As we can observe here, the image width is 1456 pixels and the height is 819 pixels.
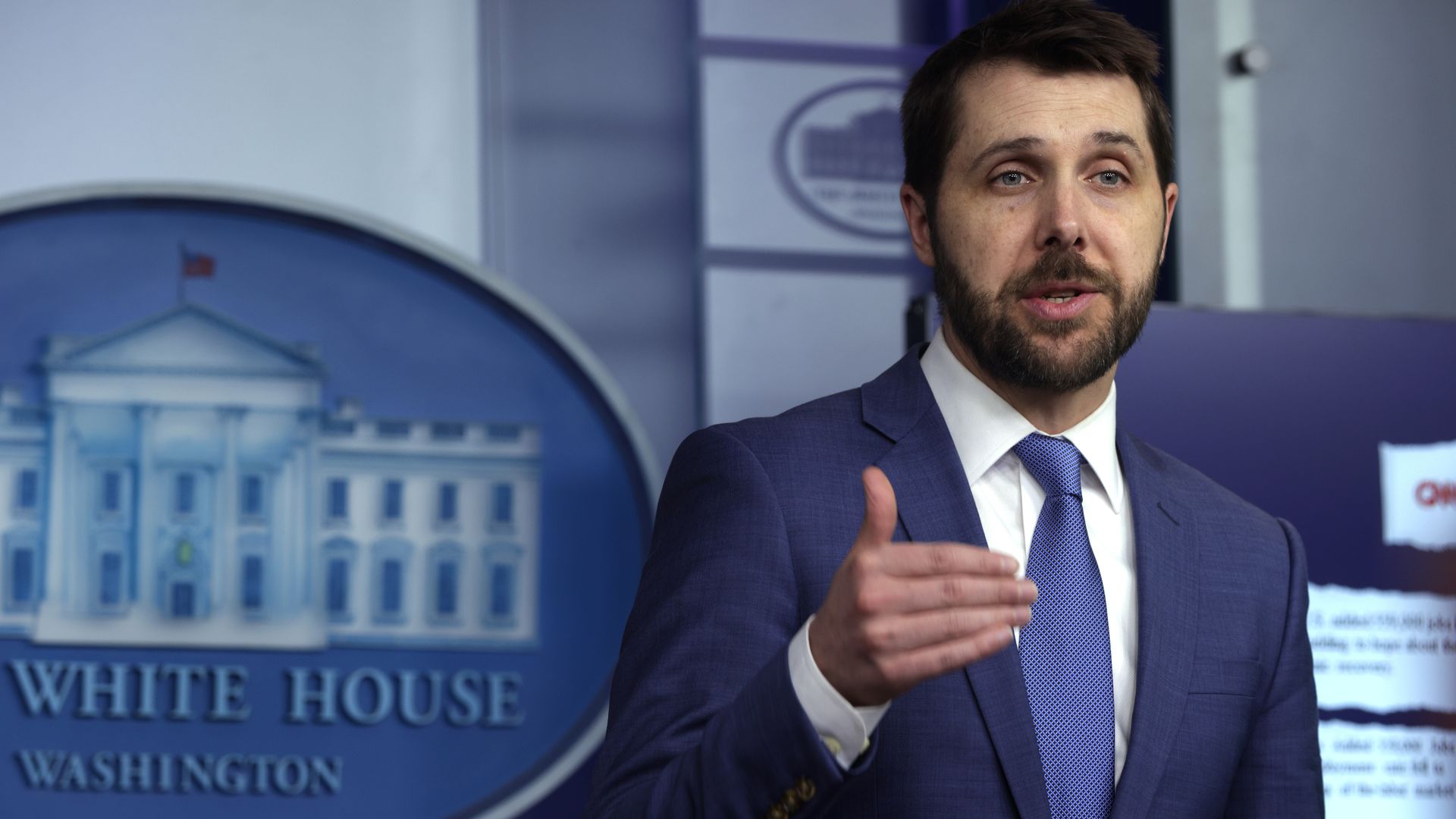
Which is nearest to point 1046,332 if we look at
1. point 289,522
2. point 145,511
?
point 289,522

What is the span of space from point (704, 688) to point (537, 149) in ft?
5.76

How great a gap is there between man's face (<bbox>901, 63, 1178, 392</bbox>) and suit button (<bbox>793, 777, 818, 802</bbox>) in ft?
1.79

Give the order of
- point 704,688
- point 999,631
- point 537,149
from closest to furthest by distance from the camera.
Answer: point 999,631 → point 704,688 → point 537,149

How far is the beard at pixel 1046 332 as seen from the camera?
157cm

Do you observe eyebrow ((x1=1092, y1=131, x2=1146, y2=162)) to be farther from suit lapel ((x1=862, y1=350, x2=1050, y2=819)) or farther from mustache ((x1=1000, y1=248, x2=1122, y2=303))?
suit lapel ((x1=862, y1=350, x2=1050, y2=819))

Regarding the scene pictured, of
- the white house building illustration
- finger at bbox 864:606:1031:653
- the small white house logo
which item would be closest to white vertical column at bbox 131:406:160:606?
the white house building illustration

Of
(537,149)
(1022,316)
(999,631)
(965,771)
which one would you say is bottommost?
(965,771)

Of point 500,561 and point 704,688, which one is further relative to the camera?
point 500,561

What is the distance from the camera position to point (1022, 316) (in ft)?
5.17

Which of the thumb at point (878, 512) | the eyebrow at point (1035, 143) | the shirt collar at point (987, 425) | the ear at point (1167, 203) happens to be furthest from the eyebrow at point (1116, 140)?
the thumb at point (878, 512)

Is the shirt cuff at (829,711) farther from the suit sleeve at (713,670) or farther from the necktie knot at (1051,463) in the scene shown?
the necktie knot at (1051,463)

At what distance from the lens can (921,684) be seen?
1.44 m

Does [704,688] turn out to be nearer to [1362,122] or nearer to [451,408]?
[451,408]

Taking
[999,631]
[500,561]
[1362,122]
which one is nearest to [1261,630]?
[999,631]
